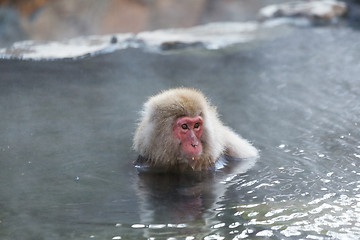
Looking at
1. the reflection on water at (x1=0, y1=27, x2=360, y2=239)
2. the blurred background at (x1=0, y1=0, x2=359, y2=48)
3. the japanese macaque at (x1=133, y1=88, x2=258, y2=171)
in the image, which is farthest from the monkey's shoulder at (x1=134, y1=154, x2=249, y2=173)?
the blurred background at (x1=0, y1=0, x2=359, y2=48)

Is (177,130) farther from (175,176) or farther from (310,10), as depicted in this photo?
(310,10)

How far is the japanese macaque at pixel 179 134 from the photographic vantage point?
213 inches

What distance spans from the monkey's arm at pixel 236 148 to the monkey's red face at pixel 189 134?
1.99 ft

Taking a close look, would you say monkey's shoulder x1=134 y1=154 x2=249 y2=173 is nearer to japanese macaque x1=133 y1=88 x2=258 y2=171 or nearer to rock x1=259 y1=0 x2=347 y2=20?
japanese macaque x1=133 y1=88 x2=258 y2=171

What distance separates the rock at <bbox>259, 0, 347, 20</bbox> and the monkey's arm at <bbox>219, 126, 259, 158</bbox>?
9327 mm

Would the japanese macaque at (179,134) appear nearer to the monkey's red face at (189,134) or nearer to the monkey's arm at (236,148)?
the monkey's red face at (189,134)

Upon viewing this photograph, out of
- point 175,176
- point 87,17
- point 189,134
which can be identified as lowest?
point 175,176

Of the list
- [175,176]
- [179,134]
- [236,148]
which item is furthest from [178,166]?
[236,148]

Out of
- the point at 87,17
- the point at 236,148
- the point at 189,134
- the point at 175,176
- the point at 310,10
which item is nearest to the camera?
the point at 189,134

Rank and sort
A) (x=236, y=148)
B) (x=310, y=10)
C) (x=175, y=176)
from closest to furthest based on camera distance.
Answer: (x=175, y=176)
(x=236, y=148)
(x=310, y=10)

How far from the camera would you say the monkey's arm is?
6.01 meters

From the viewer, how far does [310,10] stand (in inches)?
588

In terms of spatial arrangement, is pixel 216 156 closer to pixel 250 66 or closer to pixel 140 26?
pixel 250 66

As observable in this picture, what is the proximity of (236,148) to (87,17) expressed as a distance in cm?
845
